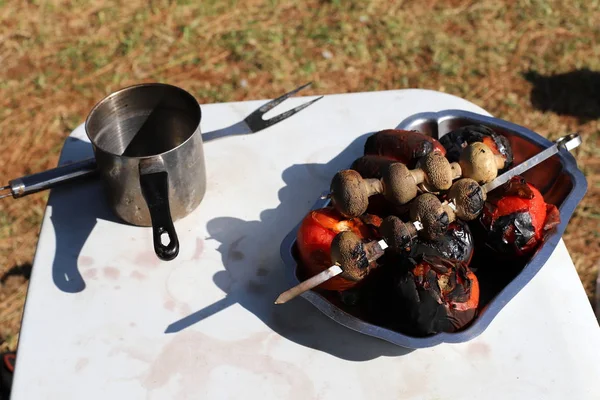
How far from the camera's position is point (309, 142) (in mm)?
1536

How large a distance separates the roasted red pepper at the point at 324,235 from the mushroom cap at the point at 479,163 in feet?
0.63

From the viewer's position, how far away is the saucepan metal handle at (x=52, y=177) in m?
1.27

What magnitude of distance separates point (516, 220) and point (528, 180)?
0.27m

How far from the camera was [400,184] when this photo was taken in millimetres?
1096

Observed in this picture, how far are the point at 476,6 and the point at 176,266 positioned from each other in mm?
2461

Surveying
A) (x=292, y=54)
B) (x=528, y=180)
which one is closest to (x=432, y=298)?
(x=528, y=180)

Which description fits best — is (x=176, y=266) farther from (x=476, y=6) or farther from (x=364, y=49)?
(x=476, y=6)

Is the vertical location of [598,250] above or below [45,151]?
above

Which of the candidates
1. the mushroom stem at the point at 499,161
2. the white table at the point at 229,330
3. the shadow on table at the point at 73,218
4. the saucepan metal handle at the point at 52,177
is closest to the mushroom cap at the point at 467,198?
the mushroom stem at the point at 499,161

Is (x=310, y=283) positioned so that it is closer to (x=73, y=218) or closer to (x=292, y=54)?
(x=73, y=218)

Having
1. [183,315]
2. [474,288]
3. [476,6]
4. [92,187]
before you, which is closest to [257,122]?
[92,187]

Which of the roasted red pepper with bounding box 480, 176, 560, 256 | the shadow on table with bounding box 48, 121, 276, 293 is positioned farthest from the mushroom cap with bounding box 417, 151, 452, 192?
the shadow on table with bounding box 48, 121, 276, 293

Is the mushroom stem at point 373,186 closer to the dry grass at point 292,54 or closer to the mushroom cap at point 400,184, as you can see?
the mushroom cap at point 400,184

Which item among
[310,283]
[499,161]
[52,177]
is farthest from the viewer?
[52,177]
